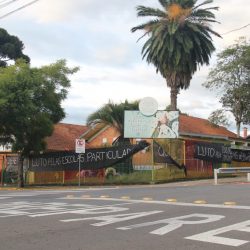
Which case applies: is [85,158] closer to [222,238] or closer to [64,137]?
[64,137]

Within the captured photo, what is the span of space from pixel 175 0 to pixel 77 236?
3123 centimetres

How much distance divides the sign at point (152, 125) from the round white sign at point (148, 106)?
0.66 feet

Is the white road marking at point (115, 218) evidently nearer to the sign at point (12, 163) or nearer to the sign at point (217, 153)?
the sign at point (217, 153)

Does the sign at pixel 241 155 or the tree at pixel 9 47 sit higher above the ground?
the tree at pixel 9 47

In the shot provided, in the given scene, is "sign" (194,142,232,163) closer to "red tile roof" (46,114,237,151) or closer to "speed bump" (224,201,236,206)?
"red tile roof" (46,114,237,151)

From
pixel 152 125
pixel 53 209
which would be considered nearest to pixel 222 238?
pixel 53 209

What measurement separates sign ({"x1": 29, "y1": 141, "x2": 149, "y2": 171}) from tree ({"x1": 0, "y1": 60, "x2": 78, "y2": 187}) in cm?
112

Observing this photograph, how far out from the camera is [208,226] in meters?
9.77

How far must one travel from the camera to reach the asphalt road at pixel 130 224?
8.24 m

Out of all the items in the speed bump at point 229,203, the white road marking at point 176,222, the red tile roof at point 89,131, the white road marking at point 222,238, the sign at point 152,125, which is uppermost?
the red tile roof at point 89,131

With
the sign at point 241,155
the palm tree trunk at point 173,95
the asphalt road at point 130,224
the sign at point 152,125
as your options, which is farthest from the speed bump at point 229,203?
the palm tree trunk at point 173,95

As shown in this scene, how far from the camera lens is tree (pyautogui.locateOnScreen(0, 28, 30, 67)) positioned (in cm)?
5091

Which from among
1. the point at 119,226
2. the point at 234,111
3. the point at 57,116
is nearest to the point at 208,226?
the point at 119,226

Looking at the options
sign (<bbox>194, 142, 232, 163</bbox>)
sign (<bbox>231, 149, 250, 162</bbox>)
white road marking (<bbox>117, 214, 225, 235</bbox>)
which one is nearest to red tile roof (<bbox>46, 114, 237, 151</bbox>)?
sign (<bbox>231, 149, 250, 162</bbox>)
